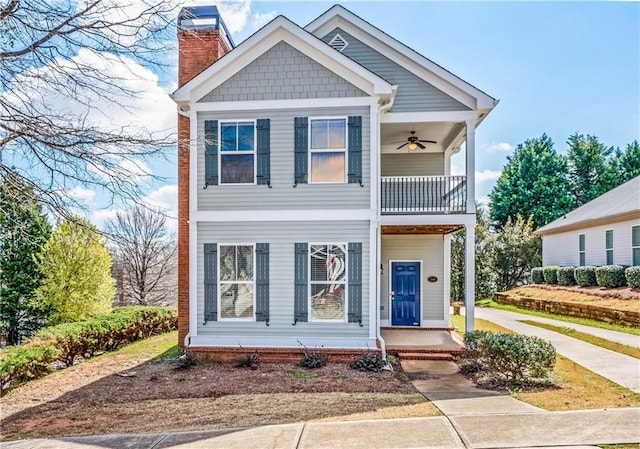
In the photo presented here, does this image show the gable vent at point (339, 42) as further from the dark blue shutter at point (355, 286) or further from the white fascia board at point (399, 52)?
the dark blue shutter at point (355, 286)

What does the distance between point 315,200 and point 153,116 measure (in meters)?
4.29

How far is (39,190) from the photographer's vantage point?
6.33 metres

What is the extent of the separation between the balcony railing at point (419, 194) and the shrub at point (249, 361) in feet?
16.5

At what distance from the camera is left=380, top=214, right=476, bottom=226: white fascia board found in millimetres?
11461

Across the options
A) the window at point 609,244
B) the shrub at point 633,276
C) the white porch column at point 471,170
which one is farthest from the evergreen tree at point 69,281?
the window at point 609,244

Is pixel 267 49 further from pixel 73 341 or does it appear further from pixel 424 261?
pixel 73 341

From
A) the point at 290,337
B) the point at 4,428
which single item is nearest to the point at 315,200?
the point at 290,337

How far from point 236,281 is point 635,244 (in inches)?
616

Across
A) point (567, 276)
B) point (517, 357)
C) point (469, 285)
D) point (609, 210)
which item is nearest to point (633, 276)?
point (609, 210)

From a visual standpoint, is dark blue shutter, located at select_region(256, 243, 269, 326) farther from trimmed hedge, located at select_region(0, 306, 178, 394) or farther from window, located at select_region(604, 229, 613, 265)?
window, located at select_region(604, 229, 613, 265)

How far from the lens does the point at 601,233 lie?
2003 cm

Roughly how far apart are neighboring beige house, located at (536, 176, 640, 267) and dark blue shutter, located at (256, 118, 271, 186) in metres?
14.2

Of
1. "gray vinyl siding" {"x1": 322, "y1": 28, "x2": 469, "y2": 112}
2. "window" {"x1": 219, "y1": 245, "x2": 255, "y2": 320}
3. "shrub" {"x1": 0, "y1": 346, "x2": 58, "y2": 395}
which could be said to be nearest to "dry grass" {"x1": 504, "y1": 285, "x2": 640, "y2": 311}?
"gray vinyl siding" {"x1": 322, "y1": 28, "x2": 469, "y2": 112}

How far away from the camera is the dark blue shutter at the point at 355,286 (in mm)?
10477
